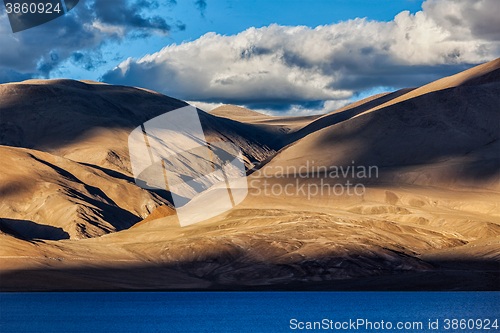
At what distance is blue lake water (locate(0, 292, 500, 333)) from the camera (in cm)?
3697

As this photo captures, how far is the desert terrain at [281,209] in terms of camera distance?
6222 cm

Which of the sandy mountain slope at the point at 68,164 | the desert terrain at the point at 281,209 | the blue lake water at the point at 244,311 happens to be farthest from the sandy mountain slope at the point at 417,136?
the blue lake water at the point at 244,311

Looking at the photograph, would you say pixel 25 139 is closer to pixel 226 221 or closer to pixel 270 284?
pixel 226 221

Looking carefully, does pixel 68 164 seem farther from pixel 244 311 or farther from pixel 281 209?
pixel 244 311

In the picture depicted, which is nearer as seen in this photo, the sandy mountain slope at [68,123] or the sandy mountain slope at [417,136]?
the sandy mountain slope at [417,136]

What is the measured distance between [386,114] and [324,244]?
236 ft

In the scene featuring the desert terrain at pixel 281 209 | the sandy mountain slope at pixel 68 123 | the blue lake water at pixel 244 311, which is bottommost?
the blue lake water at pixel 244 311

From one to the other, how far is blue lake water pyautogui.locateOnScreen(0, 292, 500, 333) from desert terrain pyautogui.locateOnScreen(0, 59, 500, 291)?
608cm

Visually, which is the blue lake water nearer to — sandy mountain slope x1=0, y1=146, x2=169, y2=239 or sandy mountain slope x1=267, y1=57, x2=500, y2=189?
sandy mountain slope x1=0, y1=146, x2=169, y2=239

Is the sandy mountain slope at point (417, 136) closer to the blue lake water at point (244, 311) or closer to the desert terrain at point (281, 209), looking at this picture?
the desert terrain at point (281, 209)

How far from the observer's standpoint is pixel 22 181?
332 feet

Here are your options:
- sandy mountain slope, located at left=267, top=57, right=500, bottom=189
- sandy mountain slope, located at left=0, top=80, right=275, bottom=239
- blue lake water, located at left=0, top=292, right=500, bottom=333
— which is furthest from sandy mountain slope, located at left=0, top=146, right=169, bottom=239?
blue lake water, located at left=0, top=292, right=500, bottom=333

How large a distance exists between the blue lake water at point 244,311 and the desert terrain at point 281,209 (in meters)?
6.08

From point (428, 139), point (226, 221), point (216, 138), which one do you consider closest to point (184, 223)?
point (226, 221)
